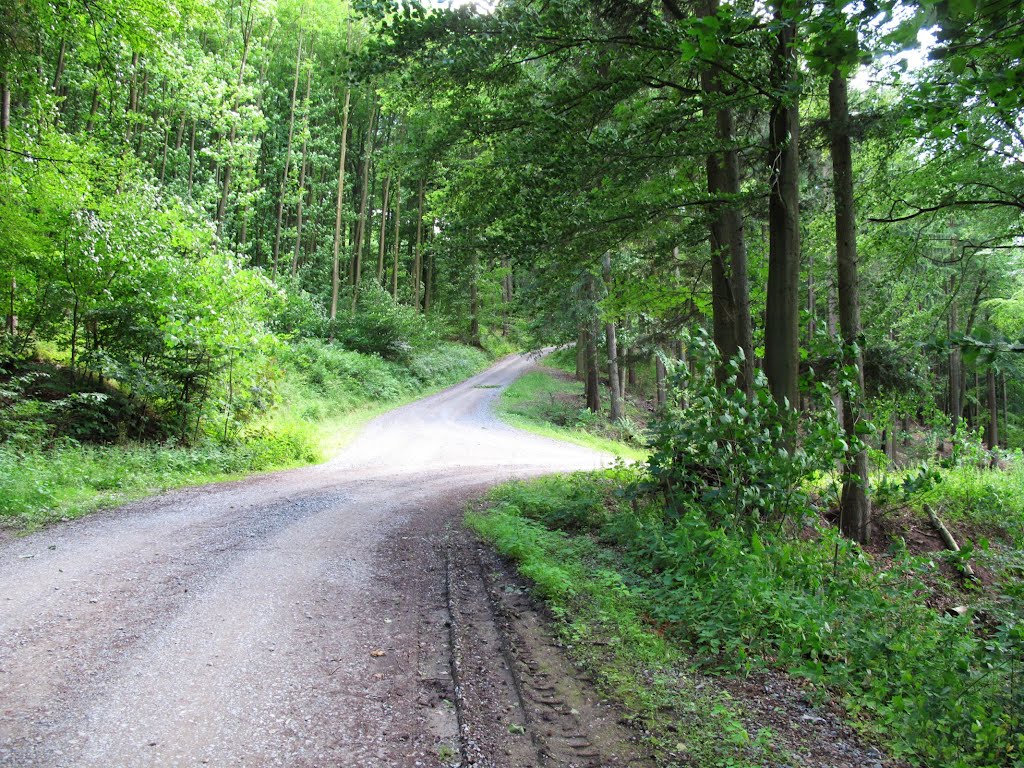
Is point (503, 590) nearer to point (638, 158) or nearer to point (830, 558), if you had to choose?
point (830, 558)

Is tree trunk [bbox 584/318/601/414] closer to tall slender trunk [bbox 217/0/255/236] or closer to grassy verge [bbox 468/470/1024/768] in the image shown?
tall slender trunk [bbox 217/0/255/236]

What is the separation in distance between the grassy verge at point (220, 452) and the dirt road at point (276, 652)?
960mm

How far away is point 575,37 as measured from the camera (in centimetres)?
631

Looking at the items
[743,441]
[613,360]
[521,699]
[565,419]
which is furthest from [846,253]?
[565,419]

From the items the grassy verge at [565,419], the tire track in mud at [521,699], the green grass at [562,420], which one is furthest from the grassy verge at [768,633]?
the green grass at [562,420]

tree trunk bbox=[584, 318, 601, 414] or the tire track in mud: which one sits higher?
tree trunk bbox=[584, 318, 601, 414]

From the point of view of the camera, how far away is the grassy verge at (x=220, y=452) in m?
7.57

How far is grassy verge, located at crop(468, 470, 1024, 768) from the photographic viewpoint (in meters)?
3.04

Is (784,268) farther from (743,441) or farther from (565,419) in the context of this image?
(565,419)

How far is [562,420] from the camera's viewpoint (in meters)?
25.2

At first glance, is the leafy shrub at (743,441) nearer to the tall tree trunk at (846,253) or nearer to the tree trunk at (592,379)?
the tall tree trunk at (846,253)

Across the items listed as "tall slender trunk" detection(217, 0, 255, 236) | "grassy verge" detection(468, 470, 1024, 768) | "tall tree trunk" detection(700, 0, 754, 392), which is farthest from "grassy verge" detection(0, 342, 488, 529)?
"tall tree trunk" detection(700, 0, 754, 392)

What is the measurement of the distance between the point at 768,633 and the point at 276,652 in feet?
10.8

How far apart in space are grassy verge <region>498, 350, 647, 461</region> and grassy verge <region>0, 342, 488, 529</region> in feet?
18.0
